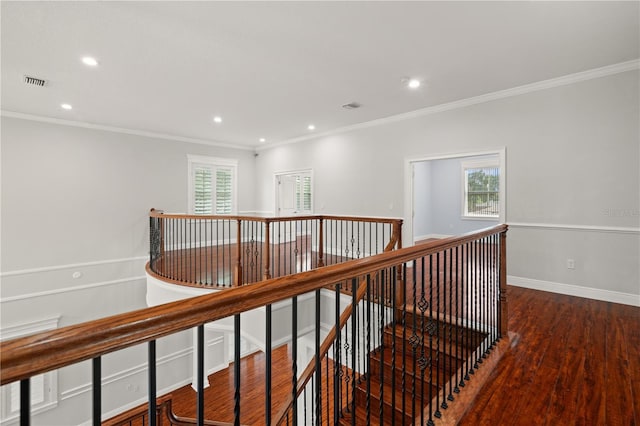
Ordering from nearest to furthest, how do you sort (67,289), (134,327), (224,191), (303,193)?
(134,327) < (67,289) < (303,193) < (224,191)

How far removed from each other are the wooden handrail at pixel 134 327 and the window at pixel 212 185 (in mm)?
6994

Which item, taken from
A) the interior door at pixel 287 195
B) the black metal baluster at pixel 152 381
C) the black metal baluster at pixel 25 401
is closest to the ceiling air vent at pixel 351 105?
the interior door at pixel 287 195

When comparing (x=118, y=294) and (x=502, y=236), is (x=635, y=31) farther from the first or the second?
(x=118, y=294)

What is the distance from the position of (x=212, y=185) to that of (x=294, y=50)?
5.25 m

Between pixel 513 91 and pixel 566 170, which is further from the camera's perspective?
pixel 513 91

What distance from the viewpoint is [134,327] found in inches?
28.1

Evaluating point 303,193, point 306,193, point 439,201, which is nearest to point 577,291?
point 439,201

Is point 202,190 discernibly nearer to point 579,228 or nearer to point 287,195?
point 287,195

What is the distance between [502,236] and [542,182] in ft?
6.27

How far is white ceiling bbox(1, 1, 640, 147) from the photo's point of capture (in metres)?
2.61

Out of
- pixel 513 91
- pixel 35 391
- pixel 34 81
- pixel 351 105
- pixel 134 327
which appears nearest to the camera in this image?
pixel 134 327

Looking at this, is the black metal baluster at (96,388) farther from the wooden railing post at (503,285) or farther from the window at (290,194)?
the window at (290,194)

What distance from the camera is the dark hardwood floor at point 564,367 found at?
1915 millimetres

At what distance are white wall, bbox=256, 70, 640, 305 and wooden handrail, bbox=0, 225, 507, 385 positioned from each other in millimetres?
4149
